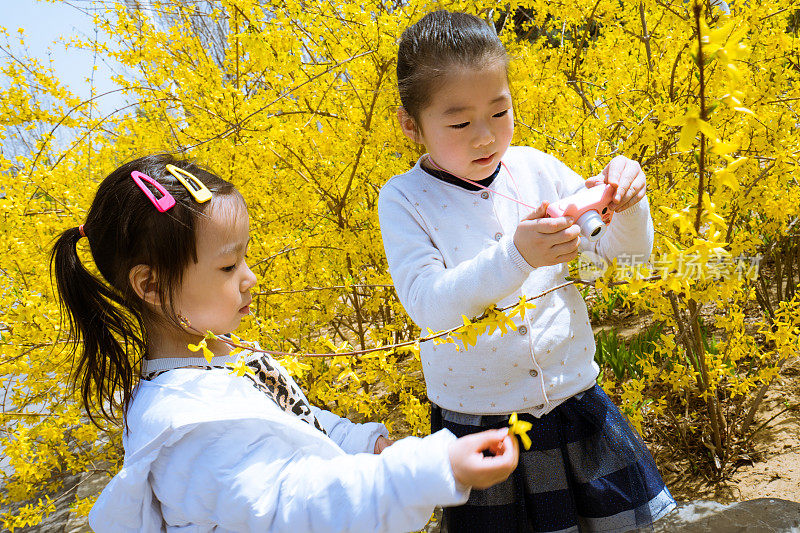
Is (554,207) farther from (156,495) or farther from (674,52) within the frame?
(674,52)

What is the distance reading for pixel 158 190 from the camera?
114cm

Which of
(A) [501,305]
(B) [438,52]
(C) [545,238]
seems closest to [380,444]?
(A) [501,305]

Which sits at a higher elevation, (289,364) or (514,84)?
(514,84)

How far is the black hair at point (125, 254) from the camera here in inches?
43.8

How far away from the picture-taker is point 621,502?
1269 mm

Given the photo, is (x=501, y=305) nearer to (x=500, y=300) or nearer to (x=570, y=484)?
(x=500, y=300)

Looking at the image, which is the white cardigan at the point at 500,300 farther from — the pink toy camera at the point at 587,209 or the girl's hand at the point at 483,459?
the girl's hand at the point at 483,459

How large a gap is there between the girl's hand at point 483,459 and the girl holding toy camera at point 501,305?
342 mm

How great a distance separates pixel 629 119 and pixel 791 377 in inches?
64.9

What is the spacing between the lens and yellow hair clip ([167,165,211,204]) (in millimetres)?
1129

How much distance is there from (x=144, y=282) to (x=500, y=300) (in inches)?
28.5

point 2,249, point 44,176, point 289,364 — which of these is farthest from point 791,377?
point 2,249

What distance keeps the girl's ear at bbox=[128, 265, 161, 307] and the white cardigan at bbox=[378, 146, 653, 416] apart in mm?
505

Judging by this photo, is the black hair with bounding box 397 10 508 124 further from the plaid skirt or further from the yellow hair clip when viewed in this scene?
the plaid skirt
